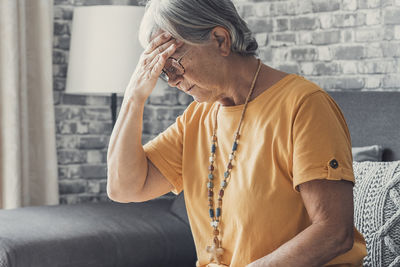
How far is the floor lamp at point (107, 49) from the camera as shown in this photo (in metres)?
3.04

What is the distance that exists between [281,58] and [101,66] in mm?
865

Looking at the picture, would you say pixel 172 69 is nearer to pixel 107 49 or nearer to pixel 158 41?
pixel 158 41

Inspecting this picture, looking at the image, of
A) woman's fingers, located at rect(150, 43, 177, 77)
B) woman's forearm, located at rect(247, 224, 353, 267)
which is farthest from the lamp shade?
woman's forearm, located at rect(247, 224, 353, 267)

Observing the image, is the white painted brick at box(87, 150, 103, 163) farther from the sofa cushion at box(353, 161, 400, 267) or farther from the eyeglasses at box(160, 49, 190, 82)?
the eyeglasses at box(160, 49, 190, 82)

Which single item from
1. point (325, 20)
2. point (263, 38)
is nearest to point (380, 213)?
point (325, 20)

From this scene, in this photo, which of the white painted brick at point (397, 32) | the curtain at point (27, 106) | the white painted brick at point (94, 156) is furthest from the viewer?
the white painted brick at point (94, 156)

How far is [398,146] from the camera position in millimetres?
2293

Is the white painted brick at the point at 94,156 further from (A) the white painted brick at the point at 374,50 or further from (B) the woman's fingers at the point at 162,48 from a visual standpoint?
(B) the woman's fingers at the point at 162,48

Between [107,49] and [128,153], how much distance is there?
1.50 m

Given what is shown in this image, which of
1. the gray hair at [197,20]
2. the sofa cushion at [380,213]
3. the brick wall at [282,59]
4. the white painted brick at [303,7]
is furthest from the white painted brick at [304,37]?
the gray hair at [197,20]

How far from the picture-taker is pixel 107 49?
3049 millimetres

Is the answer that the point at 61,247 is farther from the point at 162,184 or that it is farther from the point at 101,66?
the point at 101,66

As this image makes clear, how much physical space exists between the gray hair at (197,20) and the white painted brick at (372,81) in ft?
4.60

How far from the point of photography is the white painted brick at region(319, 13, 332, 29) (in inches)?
116
